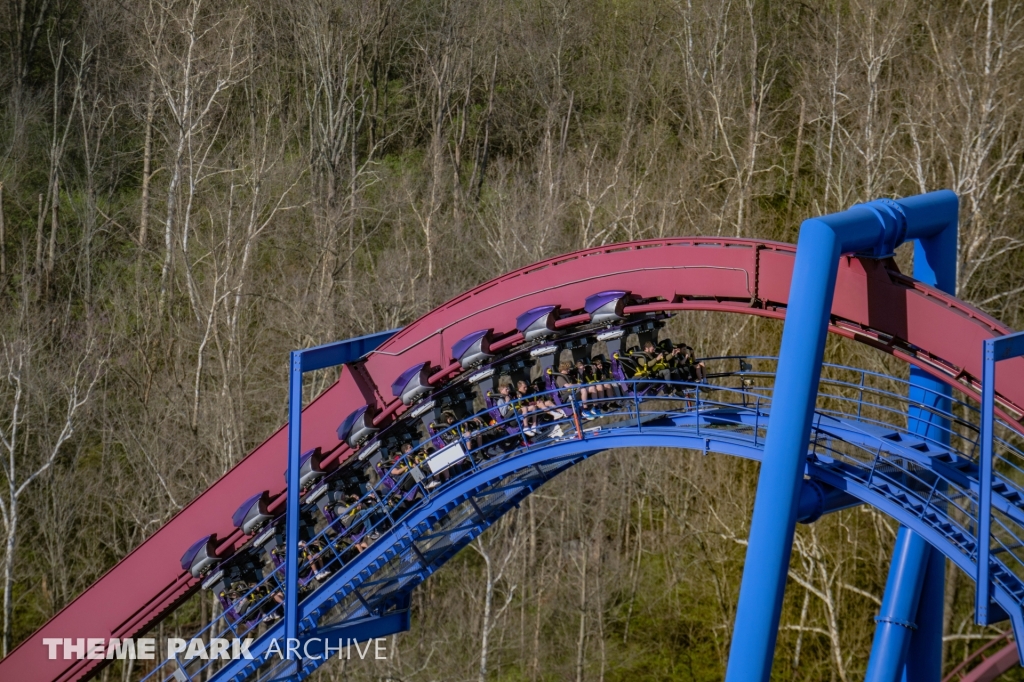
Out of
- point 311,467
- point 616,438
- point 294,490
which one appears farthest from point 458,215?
point 616,438

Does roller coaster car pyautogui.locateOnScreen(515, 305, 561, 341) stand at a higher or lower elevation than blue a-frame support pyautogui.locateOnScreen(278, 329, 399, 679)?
higher

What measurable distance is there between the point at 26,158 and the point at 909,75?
20.1 meters

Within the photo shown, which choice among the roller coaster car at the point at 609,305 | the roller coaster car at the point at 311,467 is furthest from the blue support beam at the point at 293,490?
the roller coaster car at the point at 609,305

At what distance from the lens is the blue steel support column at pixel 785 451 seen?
7984mm

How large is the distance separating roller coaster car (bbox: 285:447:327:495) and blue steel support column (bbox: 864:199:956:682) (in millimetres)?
5481

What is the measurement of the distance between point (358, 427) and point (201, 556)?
2241 mm

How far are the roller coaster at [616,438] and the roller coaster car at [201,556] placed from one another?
1.1 inches

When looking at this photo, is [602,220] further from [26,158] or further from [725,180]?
[26,158]

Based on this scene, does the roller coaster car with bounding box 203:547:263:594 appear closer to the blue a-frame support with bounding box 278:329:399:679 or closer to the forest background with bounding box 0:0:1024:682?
the blue a-frame support with bounding box 278:329:399:679

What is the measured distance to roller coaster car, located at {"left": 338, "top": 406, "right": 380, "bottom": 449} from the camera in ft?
37.2

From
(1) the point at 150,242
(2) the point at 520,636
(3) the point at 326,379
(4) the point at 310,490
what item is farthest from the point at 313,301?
(4) the point at 310,490

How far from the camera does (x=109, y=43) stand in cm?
2831

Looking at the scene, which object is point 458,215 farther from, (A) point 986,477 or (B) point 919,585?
(A) point 986,477

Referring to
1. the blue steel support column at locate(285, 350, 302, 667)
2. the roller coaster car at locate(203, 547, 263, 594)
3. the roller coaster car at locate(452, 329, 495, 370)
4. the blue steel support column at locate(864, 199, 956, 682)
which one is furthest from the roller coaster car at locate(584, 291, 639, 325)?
the roller coaster car at locate(203, 547, 263, 594)
